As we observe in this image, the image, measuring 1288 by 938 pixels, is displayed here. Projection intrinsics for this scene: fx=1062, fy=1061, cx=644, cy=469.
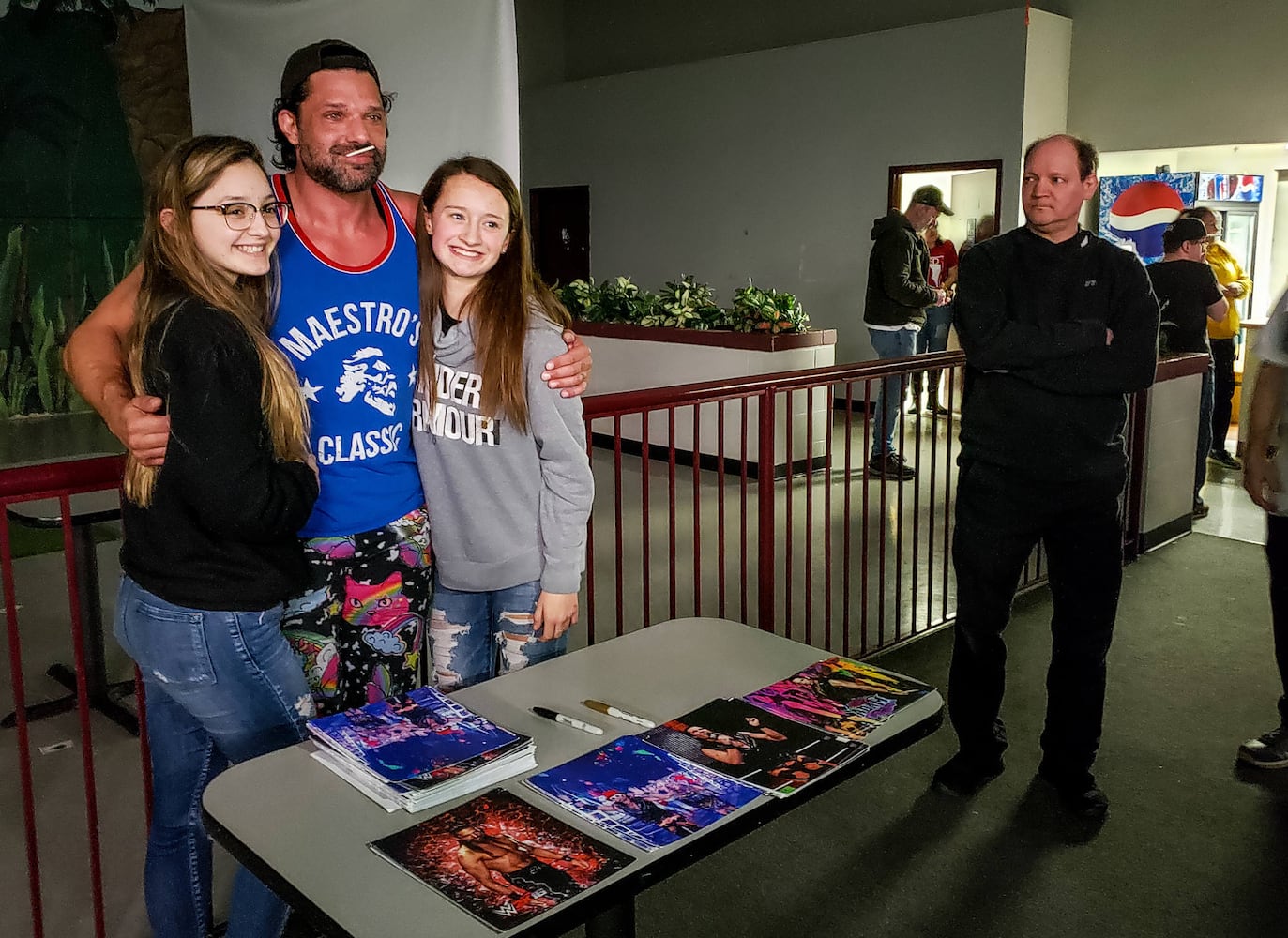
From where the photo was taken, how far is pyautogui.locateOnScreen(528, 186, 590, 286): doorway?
563 inches

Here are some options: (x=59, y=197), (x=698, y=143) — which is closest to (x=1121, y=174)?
(x=698, y=143)

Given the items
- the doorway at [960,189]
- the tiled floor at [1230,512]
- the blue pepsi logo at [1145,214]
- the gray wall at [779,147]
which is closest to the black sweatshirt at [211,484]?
the tiled floor at [1230,512]

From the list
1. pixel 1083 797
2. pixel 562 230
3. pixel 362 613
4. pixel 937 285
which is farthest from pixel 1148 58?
pixel 362 613

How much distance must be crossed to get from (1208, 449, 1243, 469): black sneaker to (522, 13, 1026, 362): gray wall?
2.97 meters

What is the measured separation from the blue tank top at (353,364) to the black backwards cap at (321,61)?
0.64 feet

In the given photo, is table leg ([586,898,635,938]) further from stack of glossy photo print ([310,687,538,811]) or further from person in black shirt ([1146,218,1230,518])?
person in black shirt ([1146,218,1230,518])

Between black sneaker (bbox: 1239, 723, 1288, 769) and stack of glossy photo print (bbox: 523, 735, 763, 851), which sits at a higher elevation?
stack of glossy photo print (bbox: 523, 735, 763, 851)

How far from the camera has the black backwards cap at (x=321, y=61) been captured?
6.46ft

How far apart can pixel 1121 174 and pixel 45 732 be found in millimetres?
9666

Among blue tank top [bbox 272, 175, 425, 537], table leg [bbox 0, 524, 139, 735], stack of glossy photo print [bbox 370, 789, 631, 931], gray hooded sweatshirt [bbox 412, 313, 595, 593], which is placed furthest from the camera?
table leg [bbox 0, 524, 139, 735]

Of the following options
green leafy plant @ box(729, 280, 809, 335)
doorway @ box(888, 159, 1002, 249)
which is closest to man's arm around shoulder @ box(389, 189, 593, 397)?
green leafy plant @ box(729, 280, 809, 335)

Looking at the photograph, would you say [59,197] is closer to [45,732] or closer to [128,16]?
[128,16]

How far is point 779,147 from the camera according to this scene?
1153cm

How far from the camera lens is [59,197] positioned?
4480 millimetres
